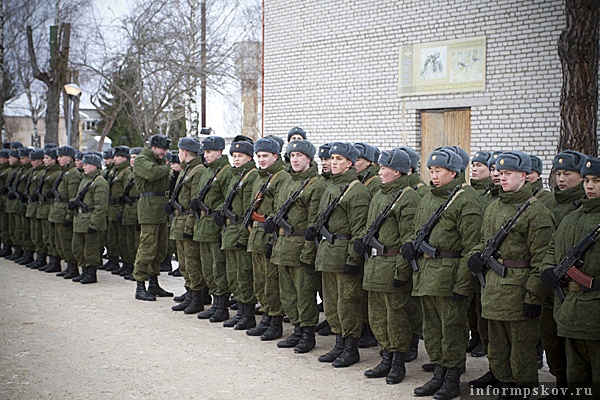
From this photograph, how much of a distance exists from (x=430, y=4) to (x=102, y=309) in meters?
8.18

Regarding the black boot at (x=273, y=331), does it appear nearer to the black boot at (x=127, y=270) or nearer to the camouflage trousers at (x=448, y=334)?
the camouflage trousers at (x=448, y=334)

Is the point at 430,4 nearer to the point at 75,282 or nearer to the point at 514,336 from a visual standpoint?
the point at 75,282

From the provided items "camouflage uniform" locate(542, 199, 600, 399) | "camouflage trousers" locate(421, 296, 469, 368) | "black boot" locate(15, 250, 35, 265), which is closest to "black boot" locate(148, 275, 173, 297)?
"black boot" locate(15, 250, 35, 265)

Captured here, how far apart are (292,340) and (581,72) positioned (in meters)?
5.78

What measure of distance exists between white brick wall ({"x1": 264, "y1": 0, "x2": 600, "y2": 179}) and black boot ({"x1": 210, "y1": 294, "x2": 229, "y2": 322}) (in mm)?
6000

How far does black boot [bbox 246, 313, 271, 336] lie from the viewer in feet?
28.4

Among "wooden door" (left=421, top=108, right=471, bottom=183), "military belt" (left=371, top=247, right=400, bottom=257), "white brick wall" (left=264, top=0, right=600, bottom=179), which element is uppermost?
"white brick wall" (left=264, top=0, right=600, bottom=179)

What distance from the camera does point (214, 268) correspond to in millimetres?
9508

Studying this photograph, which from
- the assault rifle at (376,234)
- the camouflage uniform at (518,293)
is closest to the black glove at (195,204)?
the assault rifle at (376,234)

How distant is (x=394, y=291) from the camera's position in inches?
270

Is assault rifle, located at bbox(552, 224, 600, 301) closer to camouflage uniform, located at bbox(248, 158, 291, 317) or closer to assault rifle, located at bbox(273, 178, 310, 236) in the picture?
assault rifle, located at bbox(273, 178, 310, 236)

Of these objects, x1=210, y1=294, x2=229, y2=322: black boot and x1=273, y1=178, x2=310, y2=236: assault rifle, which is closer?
x1=273, y1=178, x2=310, y2=236: assault rifle

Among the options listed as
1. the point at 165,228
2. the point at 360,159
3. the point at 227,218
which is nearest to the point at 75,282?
the point at 165,228

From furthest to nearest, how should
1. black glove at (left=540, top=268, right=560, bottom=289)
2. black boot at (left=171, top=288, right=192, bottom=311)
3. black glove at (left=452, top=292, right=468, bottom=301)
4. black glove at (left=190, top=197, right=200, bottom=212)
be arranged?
1. black boot at (left=171, top=288, right=192, bottom=311)
2. black glove at (left=190, top=197, right=200, bottom=212)
3. black glove at (left=452, top=292, right=468, bottom=301)
4. black glove at (left=540, top=268, right=560, bottom=289)
